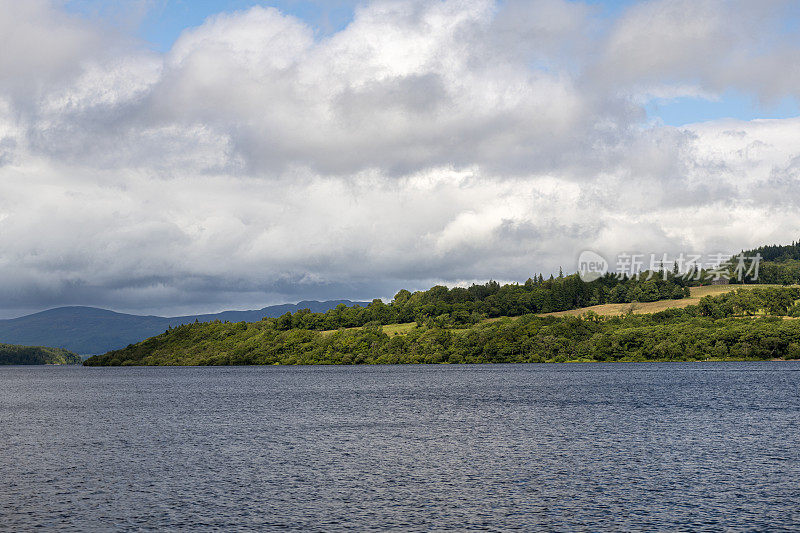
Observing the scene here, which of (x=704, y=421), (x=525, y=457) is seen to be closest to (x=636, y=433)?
(x=704, y=421)

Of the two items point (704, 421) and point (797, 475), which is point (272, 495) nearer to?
point (797, 475)

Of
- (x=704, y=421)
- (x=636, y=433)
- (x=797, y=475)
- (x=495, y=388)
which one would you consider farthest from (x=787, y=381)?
(x=797, y=475)

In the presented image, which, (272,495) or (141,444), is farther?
(141,444)

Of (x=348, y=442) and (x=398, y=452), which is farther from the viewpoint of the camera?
(x=348, y=442)

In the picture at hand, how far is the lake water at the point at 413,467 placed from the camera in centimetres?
4412

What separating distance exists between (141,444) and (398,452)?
31.0 metres

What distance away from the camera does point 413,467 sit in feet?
201

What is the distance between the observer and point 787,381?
165500 millimetres

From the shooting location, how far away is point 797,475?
5553 cm

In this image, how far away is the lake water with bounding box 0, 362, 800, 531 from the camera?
44125 mm

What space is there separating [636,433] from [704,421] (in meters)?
16.4

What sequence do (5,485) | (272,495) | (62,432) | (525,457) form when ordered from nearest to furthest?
(272,495) < (5,485) < (525,457) < (62,432)

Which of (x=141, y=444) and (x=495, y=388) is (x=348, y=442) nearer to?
(x=141, y=444)

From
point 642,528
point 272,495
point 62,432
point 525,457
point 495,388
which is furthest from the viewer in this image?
point 495,388
